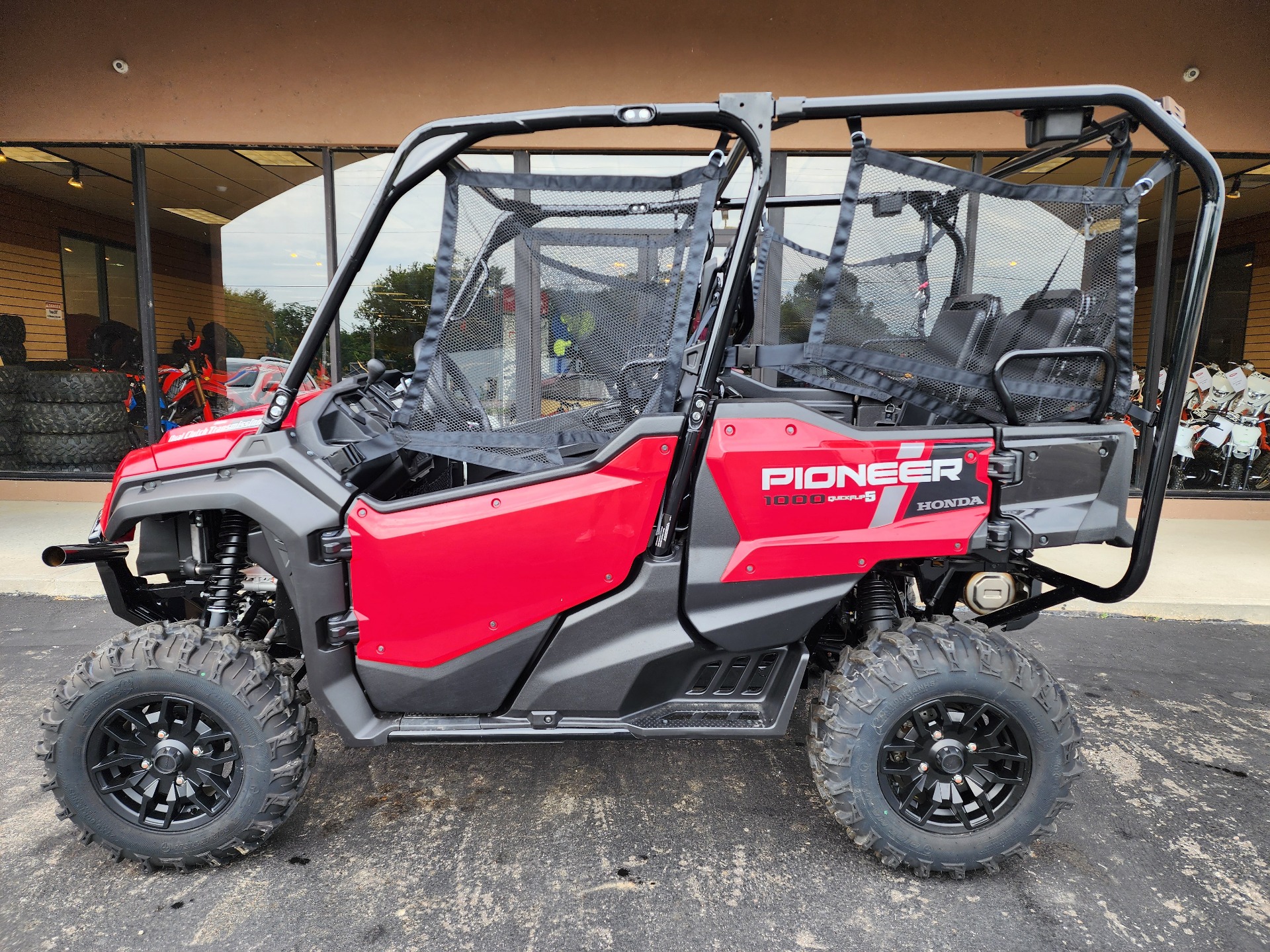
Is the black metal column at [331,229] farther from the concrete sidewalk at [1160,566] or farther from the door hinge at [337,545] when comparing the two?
the door hinge at [337,545]

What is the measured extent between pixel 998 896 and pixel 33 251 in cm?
1098

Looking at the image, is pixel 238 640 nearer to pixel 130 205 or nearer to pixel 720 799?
pixel 720 799

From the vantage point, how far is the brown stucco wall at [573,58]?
6.44 meters

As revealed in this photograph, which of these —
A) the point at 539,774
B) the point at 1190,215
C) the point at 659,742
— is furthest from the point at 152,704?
the point at 1190,215

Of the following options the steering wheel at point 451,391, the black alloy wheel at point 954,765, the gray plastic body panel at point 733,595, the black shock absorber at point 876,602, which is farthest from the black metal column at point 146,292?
the black alloy wheel at point 954,765

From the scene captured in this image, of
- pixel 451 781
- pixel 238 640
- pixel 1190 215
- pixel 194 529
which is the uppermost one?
pixel 1190 215

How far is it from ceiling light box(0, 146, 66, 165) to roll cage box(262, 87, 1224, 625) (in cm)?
756

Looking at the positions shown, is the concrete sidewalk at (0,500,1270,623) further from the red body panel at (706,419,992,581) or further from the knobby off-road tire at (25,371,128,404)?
the red body panel at (706,419,992,581)

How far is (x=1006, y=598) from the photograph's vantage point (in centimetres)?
268

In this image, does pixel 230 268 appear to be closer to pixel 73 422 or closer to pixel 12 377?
pixel 73 422

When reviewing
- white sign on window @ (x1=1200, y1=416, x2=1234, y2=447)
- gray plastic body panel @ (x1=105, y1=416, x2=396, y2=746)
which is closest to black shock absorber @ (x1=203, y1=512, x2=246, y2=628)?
gray plastic body panel @ (x1=105, y1=416, x2=396, y2=746)

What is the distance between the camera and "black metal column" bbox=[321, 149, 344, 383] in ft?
22.7

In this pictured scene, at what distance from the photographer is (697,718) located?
7.65 ft

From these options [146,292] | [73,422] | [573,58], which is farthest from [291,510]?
[73,422]
